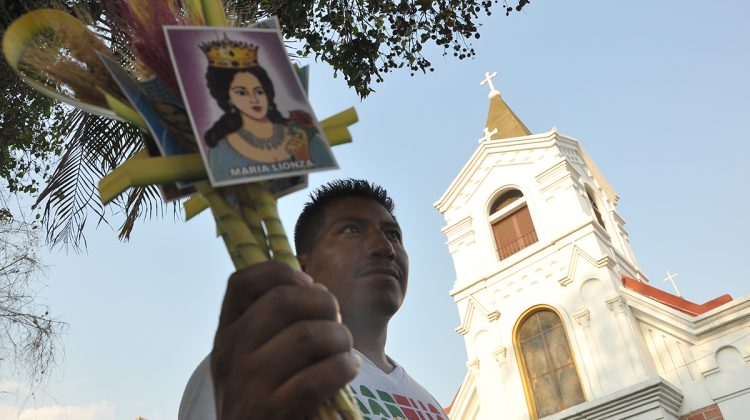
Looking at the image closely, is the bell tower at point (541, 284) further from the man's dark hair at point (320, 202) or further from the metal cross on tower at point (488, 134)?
the man's dark hair at point (320, 202)

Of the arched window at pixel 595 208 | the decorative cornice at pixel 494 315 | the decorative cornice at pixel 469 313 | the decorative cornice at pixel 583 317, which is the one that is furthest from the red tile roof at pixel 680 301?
the decorative cornice at pixel 469 313

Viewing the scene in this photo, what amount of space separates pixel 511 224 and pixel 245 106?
1529cm

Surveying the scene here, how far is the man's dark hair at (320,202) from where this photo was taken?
262cm

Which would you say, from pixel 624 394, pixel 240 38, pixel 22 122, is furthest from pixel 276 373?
pixel 624 394

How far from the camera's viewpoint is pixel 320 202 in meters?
2.71

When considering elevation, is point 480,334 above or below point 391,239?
above

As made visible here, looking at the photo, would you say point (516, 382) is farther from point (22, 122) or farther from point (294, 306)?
point (294, 306)

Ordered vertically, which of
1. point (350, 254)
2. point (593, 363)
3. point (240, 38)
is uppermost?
point (593, 363)

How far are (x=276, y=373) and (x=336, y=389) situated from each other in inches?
4.0

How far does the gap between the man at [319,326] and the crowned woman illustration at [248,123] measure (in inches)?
8.7

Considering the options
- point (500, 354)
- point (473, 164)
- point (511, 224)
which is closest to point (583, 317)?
point (500, 354)

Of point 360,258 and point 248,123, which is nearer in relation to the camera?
point 248,123

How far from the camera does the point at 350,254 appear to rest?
2.37 metres

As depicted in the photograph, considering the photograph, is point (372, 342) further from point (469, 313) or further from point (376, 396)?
point (469, 313)
